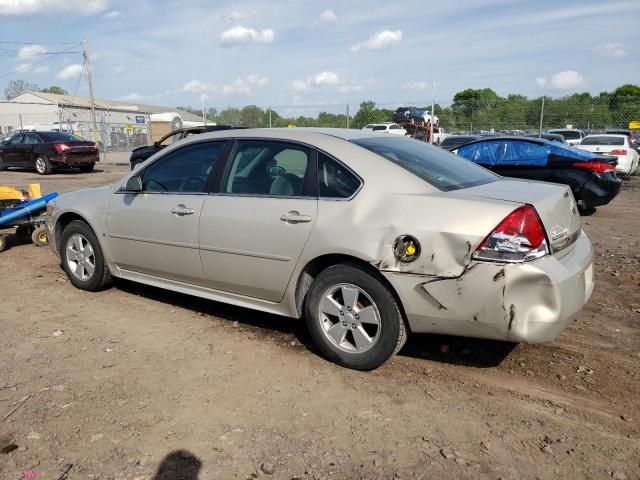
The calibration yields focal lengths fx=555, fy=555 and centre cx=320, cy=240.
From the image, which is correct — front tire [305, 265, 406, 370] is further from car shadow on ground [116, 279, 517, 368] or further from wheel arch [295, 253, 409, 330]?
car shadow on ground [116, 279, 517, 368]

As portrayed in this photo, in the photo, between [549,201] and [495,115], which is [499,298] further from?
[495,115]

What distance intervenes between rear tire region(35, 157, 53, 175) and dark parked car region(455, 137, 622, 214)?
14.6m

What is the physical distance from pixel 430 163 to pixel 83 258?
3466mm

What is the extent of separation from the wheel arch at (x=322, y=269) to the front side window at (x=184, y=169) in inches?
45.5

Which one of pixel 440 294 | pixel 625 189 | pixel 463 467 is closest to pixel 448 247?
pixel 440 294

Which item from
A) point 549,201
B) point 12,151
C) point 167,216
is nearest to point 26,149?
point 12,151

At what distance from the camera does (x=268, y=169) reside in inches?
162

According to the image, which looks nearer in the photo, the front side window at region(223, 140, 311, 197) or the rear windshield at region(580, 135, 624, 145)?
the front side window at region(223, 140, 311, 197)

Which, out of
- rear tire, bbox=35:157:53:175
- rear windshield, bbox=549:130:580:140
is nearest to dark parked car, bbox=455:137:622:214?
rear windshield, bbox=549:130:580:140

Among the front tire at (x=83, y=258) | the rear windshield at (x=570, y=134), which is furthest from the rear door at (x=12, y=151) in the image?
the rear windshield at (x=570, y=134)

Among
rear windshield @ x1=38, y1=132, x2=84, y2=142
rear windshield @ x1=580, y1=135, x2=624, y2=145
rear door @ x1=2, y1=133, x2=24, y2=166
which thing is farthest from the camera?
rear door @ x1=2, y1=133, x2=24, y2=166

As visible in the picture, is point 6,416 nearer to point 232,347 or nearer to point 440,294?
point 232,347

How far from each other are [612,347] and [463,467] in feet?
6.54

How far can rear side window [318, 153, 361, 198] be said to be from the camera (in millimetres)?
3660
